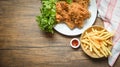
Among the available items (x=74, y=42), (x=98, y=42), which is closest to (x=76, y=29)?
(x=74, y=42)

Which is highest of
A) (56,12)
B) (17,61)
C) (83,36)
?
(56,12)

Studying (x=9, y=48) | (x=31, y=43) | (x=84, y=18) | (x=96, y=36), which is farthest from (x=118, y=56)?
(x=9, y=48)

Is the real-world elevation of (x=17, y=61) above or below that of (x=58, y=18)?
below

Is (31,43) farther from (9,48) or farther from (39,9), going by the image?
(39,9)

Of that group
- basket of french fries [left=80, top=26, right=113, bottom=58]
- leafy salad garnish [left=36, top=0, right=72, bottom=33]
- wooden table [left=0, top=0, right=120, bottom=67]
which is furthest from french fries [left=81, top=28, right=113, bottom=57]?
leafy salad garnish [left=36, top=0, right=72, bottom=33]

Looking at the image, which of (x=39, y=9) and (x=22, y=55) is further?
A: (x=39, y=9)

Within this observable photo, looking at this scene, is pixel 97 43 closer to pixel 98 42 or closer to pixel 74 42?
pixel 98 42
